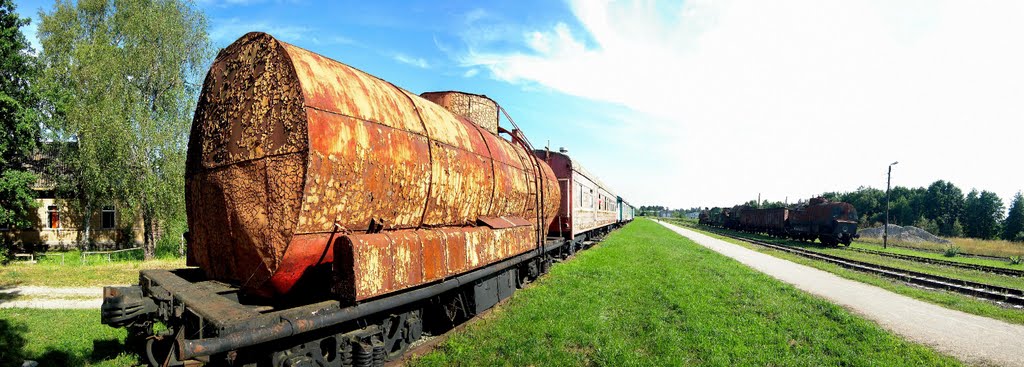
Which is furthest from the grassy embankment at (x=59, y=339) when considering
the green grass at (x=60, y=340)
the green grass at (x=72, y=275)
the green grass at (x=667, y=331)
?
the green grass at (x=667, y=331)

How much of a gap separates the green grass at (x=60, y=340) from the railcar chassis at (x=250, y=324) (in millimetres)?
1467

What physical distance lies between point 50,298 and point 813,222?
35195mm

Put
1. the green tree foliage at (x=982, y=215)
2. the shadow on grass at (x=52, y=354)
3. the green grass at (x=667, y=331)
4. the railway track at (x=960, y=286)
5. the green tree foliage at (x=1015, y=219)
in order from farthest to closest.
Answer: the green tree foliage at (x=982, y=215), the green tree foliage at (x=1015, y=219), the railway track at (x=960, y=286), the green grass at (x=667, y=331), the shadow on grass at (x=52, y=354)

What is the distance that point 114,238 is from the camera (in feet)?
72.4

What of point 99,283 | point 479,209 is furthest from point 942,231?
point 99,283

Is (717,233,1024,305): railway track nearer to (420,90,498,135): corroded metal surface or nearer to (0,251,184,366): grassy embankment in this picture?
(420,90,498,135): corroded metal surface

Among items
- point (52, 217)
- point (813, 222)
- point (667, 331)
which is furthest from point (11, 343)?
point (813, 222)

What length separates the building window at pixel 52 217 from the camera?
21.4 meters

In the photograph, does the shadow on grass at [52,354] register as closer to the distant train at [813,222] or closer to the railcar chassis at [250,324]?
the railcar chassis at [250,324]

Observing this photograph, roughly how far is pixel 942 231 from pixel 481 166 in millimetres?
73971

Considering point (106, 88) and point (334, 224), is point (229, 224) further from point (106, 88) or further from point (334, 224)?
point (106, 88)

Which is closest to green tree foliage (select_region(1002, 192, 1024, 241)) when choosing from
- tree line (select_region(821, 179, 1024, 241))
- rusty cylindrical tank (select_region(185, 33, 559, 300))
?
tree line (select_region(821, 179, 1024, 241))

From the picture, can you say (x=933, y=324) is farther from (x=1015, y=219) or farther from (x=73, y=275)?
(x=1015, y=219)

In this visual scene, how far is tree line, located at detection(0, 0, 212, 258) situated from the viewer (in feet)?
55.2
